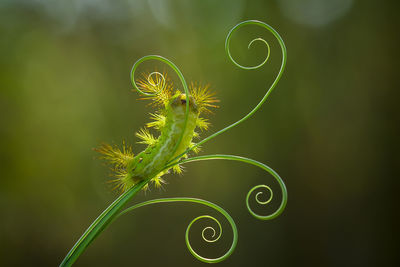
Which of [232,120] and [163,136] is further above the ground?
[232,120]

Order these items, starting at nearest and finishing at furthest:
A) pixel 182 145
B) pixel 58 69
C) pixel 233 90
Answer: pixel 182 145, pixel 58 69, pixel 233 90

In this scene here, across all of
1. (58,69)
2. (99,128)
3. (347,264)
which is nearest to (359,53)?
(347,264)

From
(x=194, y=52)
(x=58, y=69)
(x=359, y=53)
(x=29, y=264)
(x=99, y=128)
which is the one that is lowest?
(x=29, y=264)

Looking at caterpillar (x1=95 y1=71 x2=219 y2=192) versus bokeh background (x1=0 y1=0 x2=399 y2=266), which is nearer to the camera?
caterpillar (x1=95 y1=71 x2=219 y2=192)

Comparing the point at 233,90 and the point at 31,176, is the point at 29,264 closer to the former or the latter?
the point at 31,176

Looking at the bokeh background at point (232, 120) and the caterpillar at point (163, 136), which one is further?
the bokeh background at point (232, 120)

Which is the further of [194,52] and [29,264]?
[194,52]

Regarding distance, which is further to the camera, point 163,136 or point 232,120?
point 232,120

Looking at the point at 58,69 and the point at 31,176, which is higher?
the point at 58,69
